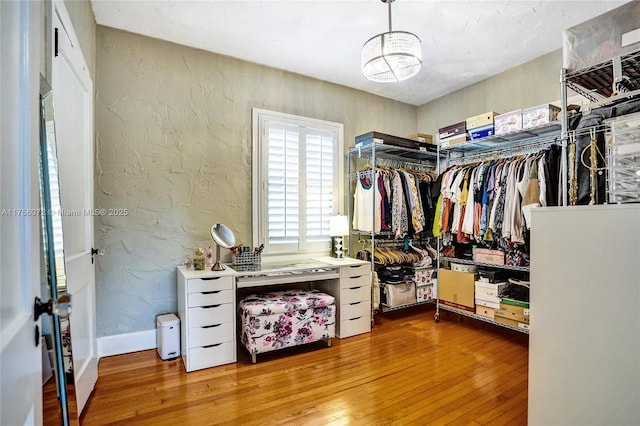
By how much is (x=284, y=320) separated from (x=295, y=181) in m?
1.46

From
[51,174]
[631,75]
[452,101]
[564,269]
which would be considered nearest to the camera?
[51,174]

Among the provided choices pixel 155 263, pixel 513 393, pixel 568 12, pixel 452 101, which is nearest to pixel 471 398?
Answer: pixel 513 393

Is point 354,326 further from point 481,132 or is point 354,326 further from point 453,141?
point 481,132

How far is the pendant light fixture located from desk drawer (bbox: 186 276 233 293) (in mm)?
1910

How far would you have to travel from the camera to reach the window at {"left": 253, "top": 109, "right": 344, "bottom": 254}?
3.38 meters

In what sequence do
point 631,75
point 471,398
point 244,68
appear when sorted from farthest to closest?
point 244,68
point 471,398
point 631,75

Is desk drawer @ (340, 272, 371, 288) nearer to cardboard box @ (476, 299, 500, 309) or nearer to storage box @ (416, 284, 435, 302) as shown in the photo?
storage box @ (416, 284, 435, 302)

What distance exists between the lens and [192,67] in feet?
10.1

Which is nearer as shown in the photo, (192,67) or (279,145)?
(192,67)

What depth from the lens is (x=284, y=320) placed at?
2742mm

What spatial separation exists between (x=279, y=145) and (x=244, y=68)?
2.71 feet

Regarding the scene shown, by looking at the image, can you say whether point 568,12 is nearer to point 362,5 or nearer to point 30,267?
point 362,5

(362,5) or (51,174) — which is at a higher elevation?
(362,5)

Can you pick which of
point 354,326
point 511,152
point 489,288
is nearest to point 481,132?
point 511,152
